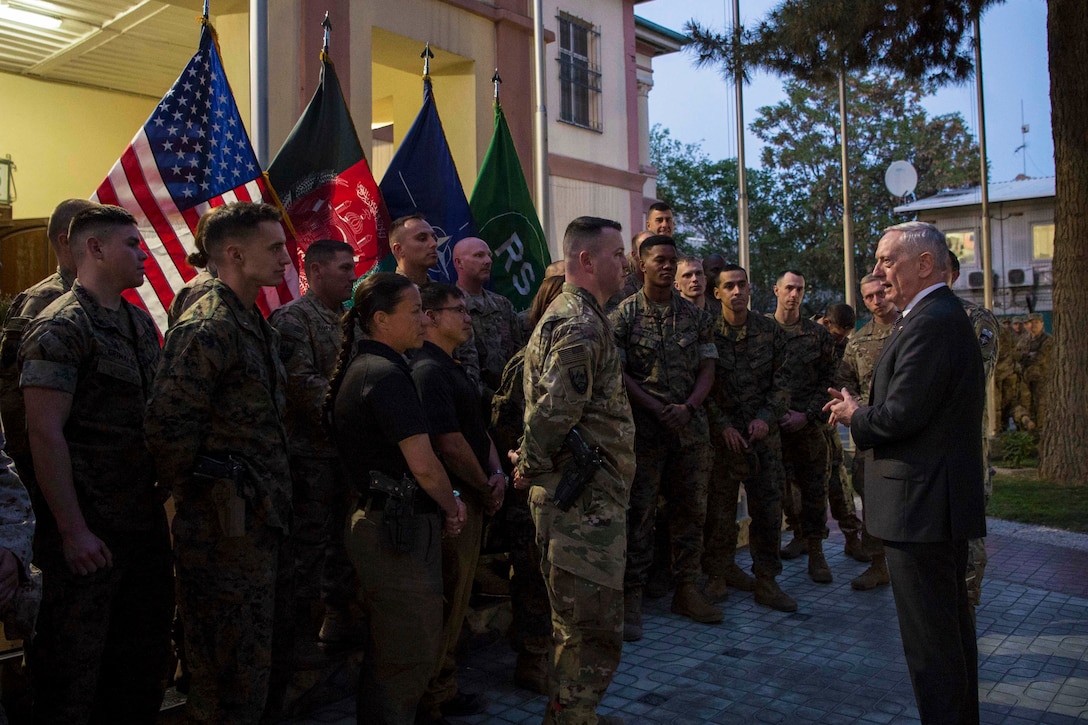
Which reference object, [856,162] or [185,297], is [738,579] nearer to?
[185,297]

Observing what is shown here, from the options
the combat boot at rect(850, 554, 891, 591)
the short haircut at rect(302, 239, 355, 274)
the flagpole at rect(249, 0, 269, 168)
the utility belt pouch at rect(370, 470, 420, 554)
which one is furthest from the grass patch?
the flagpole at rect(249, 0, 269, 168)

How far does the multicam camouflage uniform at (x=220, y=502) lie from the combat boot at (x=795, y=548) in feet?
15.9

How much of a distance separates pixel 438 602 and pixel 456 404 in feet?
2.71

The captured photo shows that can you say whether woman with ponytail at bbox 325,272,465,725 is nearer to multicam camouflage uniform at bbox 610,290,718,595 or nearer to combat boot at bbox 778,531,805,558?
multicam camouflage uniform at bbox 610,290,718,595

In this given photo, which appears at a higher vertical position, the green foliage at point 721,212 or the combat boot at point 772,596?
the green foliage at point 721,212

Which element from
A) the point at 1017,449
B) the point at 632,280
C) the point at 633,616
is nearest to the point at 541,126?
the point at 632,280

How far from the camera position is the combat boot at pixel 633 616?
17.1 feet

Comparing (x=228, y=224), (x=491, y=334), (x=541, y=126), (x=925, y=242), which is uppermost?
(x=541, y=126)

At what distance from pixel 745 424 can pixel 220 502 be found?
3.86 metres

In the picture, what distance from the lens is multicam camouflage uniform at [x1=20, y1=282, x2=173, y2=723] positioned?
10.5 feet

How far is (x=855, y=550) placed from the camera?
712 cm

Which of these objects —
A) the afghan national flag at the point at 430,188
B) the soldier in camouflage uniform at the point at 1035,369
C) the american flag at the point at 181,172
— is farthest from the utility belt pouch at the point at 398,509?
the soldier in camouflage uniform at the point at 1035,369

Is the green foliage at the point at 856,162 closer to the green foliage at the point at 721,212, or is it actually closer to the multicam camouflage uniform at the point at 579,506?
the green foliage at the point at 721,212

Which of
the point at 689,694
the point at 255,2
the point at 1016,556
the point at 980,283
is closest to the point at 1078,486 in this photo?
the point at 1016,556
